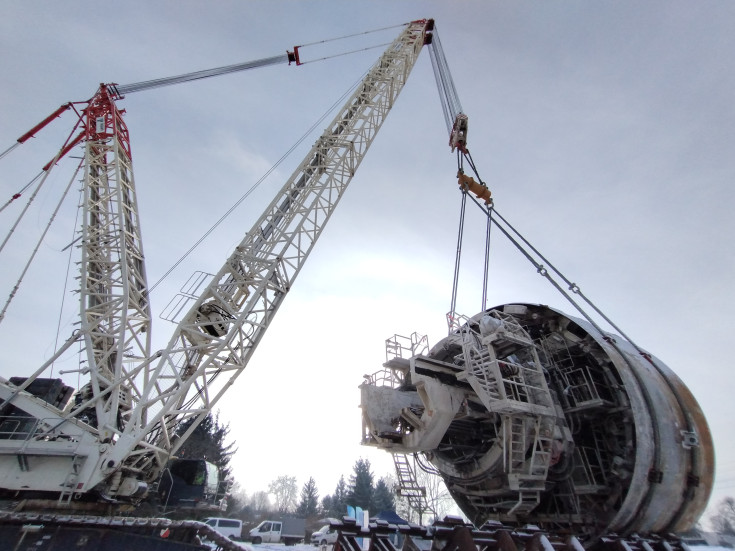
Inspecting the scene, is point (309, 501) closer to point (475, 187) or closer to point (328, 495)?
point (328, 495)

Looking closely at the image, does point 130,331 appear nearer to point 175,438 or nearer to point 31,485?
point 175,438

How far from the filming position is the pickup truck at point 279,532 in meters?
21.6

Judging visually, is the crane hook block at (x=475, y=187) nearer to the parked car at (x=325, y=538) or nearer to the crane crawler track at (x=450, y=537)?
the crane crawler track at (x=450, y=537)

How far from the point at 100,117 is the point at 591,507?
2107 centimetres

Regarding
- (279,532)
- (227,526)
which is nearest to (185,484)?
(227,526)

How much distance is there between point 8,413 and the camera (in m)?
9.77

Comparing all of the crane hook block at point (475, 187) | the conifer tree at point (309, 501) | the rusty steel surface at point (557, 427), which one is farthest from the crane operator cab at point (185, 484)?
the conifer tree at point (309, 501)

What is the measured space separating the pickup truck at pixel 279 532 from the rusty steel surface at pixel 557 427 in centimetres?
1660

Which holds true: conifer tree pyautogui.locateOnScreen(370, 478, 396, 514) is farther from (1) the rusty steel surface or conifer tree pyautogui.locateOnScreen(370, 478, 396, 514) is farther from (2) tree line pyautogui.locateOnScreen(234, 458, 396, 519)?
(1) the rusty steel surface

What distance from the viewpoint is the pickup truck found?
2161 cm

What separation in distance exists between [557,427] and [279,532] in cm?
2072

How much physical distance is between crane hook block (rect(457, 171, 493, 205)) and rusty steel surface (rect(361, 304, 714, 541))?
14.1 ft

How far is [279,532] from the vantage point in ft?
74.6

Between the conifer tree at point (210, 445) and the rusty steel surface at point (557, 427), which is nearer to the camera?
the rusty steel surface at point (557, 427)
